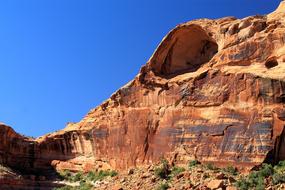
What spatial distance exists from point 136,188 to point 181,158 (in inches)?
218

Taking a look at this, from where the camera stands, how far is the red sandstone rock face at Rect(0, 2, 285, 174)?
42.7m

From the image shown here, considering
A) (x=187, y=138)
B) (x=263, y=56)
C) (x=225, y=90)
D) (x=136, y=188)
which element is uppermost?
(x=263, y=56)

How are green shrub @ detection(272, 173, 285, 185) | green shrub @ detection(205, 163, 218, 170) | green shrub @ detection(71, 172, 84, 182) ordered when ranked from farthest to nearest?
1. green shrub @ detection(71, 172, 84, 182)
2. green shrub @ detection(205, 163, 218, 170)
3. green shrub @ detection(272, 173, 285, 185)

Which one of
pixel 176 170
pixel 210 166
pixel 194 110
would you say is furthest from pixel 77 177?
pixel 210 166

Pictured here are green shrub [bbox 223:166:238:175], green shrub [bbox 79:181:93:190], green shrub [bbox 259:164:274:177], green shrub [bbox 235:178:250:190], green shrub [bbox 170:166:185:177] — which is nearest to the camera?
green shrub [bbox 235:178:250:190]

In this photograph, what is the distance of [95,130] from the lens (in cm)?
5875

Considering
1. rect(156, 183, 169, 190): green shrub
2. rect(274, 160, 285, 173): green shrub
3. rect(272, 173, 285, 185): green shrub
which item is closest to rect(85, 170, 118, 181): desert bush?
rect(156, 183, 169, 190): green shrub

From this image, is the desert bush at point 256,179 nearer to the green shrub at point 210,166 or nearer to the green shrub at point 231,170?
the green shrub at point 231,170

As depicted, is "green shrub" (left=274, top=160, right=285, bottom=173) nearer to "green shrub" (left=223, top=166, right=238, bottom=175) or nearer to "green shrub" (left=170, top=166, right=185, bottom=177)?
"green shrub" (left=223, top=166, right=238, bottom=175)

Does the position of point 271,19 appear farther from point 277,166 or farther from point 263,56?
point 277,166

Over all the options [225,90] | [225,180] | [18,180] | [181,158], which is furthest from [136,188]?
[18,180]

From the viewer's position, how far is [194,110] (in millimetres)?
48250

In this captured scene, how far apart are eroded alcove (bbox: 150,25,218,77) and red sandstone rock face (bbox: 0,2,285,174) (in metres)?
0.12

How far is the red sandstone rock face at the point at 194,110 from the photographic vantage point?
42719 mm
